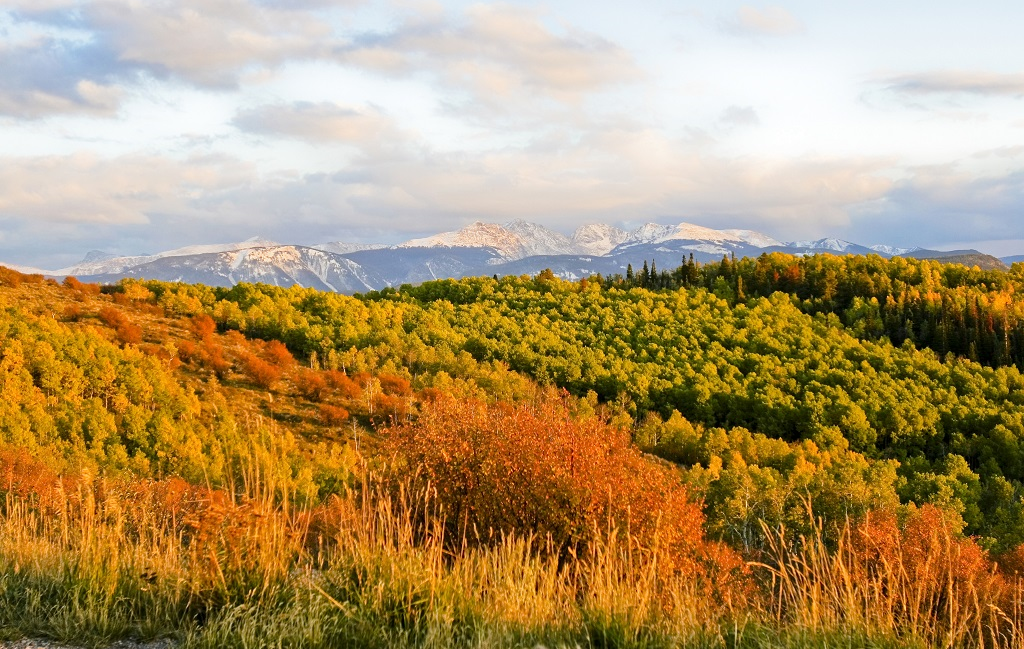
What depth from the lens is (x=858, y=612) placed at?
5047 millimetres

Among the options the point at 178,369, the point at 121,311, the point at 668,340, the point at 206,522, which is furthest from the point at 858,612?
the point at 668,340

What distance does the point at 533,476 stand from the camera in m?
8.45

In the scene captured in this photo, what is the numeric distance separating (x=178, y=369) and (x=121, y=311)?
14853 millimetres

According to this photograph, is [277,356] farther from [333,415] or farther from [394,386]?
[333,415]

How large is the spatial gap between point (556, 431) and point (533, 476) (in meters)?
0.79

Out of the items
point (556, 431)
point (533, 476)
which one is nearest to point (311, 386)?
point (556, 431)

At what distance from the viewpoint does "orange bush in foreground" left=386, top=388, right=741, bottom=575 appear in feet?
27.5

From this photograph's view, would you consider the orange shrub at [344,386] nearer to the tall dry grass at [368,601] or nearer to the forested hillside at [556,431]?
the forested hillside at [556,431]

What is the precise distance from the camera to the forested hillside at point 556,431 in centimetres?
598

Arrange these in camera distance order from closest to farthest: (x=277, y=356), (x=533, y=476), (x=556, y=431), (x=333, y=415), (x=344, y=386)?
1. (x=533, y=476)
2. (x=556, y=431)
3. (x=333, y=415)
4. (x=344, y=386)
5. (x=277, y=356)

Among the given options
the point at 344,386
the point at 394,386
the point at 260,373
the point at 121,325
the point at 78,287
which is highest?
the point at 78,287

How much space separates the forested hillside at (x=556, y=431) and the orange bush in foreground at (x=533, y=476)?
0.12ft

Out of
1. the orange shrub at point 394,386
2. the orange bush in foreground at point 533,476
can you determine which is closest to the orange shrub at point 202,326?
the orange shrub at point 394,386

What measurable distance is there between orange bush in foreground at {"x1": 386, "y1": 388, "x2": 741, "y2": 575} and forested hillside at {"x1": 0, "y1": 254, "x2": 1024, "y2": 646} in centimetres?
4
